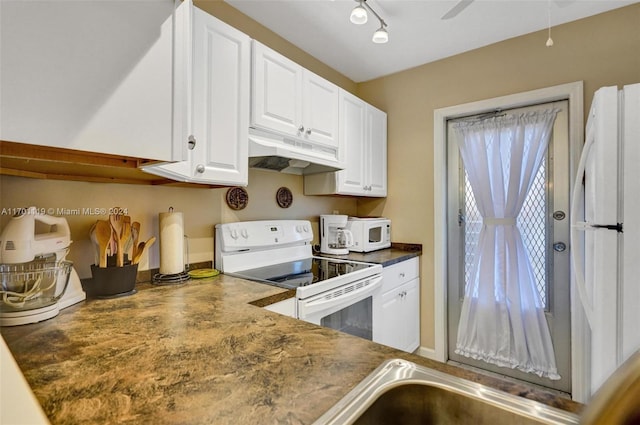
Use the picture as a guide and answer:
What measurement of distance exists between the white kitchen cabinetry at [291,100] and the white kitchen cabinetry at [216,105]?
0.26ft

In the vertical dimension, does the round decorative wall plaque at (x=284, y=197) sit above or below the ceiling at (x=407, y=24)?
below

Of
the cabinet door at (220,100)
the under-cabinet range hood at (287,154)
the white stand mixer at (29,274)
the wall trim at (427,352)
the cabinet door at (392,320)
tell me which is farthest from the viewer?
the wall trim at (427,352)

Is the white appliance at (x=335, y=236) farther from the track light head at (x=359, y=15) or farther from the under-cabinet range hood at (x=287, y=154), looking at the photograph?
the track light head at (x=359, y=15)

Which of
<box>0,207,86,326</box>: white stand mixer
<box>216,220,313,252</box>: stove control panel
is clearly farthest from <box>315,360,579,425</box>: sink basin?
<box>216,220,313,252</box>: stove control panel

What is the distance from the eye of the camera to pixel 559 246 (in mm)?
2125

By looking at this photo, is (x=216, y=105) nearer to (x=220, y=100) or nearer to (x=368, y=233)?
(x=220, y=100)

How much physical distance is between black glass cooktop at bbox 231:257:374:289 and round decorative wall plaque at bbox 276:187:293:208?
440 millimetres

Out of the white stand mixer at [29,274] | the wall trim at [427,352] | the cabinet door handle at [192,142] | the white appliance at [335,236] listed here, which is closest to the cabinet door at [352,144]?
the white appliance at [335,236]

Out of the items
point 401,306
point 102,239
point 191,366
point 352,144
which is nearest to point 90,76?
point 102,239

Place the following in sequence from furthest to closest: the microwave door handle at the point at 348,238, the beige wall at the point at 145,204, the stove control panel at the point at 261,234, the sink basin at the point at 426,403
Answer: the microwave door handle at the point at 348,238 < the stove control panel at the point at 261,234 < the beige wall at the point at 145,204 < the sink basin at the point at 426,403

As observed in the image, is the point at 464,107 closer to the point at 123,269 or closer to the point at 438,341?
the point at 438,341

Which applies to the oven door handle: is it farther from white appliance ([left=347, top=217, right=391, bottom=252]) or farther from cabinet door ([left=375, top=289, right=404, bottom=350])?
white appliance ([left=347, top=217, right=391, bottom=252])

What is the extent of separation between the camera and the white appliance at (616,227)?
1.20 meters

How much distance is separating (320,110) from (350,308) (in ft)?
4.25
